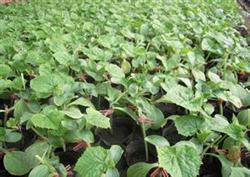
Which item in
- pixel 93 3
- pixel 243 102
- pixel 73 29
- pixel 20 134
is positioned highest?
pixel 243 102

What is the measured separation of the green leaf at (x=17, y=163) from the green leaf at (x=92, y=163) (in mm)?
227

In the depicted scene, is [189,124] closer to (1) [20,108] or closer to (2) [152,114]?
(2) [152,114]

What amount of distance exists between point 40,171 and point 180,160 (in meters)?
0.38

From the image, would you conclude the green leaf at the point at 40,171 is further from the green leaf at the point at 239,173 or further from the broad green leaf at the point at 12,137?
the green leaf at the point at 239,173

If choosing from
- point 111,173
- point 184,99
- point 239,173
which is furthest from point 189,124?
point 111,173

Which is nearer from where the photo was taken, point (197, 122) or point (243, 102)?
point (197, 122)

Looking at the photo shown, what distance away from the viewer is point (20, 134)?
1312 millimetres

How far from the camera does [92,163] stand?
1064 mm

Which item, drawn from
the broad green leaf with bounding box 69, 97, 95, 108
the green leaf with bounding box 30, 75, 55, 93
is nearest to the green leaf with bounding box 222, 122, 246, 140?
the broad green leaf with bounding box 69, 97, 95, 108

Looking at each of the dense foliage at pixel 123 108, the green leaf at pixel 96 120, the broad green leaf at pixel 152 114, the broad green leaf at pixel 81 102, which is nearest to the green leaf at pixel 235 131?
the dense foliage at pixel 123 108

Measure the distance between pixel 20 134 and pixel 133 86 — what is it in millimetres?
427

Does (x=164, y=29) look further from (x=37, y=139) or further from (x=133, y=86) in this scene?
(x=37, y=139)

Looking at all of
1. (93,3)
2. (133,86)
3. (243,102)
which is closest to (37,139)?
(133,86)

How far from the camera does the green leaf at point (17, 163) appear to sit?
47.2 inches
